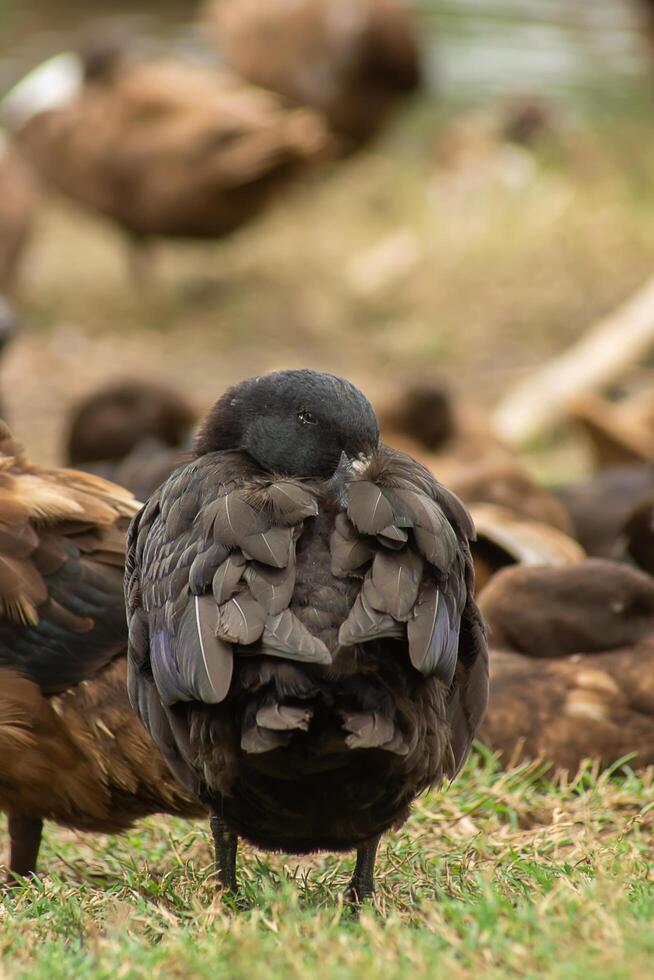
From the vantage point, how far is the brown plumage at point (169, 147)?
11.4m

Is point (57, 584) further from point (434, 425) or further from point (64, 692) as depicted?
point (434, 425)

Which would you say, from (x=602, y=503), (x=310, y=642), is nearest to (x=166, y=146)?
(x=602, y=503)

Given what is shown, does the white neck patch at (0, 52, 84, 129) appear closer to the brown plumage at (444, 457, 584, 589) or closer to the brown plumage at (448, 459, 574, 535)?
the brown plumage at (444, 457, 584, 589)

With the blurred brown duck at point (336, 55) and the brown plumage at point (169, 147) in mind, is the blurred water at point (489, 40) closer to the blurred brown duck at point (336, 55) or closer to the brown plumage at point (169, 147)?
the blurred brown duck at point (336, 55)

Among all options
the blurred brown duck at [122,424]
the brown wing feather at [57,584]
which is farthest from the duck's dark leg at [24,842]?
the blurred brown duck at [122,424]

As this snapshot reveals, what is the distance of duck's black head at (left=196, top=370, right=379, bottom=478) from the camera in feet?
11.5

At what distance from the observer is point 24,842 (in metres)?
3.94

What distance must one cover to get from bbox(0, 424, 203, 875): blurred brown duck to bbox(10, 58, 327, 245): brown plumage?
25.8 feet

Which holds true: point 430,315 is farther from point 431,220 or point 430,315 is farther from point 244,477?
point 244,477

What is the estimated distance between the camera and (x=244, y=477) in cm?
340

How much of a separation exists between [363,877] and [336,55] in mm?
10391

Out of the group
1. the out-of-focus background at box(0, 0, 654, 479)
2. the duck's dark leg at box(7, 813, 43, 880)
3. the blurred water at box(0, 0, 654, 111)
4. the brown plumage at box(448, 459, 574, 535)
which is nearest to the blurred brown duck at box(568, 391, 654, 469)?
the out-of-focus background at box(0, 0, 654, 479)

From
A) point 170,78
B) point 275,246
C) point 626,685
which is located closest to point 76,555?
point 626,685

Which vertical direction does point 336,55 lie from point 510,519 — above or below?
below
